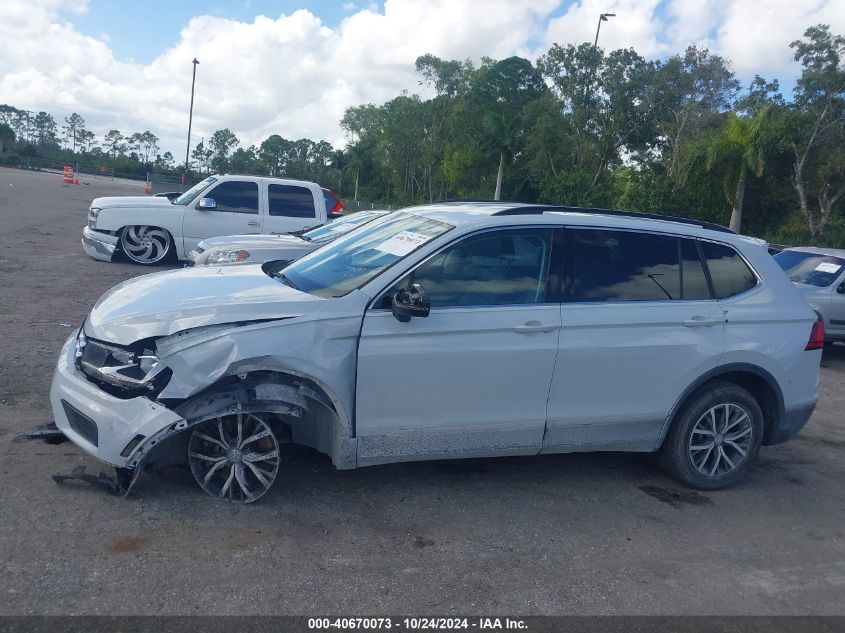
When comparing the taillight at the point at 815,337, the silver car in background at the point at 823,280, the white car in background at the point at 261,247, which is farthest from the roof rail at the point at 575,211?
the silver car in background at the point at 823,280

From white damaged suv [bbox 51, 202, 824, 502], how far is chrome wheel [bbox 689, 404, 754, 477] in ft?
0.04

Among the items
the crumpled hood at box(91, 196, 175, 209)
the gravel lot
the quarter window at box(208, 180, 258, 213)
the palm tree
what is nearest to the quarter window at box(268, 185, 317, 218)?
the quarter window at box(208, 180, 258, 213)

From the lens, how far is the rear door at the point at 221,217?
44.9 ft

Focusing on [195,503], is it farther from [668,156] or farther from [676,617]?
[668,156]

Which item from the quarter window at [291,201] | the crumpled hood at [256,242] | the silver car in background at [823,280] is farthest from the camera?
the quarter window at [291,201]

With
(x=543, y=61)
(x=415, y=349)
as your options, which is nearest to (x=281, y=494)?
(x=415, y=349)

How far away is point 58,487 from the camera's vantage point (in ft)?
14.8

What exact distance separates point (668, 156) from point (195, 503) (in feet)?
141

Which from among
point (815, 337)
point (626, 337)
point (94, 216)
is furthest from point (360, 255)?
point (94, 216)

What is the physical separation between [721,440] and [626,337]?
117cm

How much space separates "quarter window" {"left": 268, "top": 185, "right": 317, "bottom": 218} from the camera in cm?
1402

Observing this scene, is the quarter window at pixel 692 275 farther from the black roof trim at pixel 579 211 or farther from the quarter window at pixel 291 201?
the quarter window at pixel 291 201

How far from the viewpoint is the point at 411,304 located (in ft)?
14.6

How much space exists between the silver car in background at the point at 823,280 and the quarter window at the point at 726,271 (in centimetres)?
592
